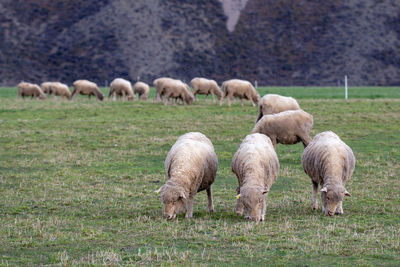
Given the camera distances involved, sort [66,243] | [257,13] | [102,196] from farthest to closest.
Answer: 1. [257,13]
2. [102,196]
3. [66,243]

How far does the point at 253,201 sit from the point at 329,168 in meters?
1.91

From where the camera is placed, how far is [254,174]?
1128 cm

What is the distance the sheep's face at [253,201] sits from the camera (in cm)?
1074

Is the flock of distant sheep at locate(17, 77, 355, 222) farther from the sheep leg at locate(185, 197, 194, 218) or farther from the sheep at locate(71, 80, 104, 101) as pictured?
the sheep at locate(71, 80, 104, 101)

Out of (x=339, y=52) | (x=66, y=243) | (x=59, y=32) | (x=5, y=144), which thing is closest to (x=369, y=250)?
(x=66, y=243)

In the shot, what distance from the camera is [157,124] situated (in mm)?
26828

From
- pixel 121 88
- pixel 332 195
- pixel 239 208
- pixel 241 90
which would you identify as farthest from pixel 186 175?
pixel 121 88

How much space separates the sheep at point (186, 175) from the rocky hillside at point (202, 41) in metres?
63.1

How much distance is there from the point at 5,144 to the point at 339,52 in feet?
203

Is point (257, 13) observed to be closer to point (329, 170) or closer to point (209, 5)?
point (209, 5)

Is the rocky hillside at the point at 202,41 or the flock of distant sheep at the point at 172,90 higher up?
the rocky hillside at the point at 202,41

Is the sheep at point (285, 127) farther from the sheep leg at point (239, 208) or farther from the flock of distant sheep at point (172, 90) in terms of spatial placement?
the flock of distant sheep at point (172, 90)

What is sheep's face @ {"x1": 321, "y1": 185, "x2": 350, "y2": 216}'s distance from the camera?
11.2 m

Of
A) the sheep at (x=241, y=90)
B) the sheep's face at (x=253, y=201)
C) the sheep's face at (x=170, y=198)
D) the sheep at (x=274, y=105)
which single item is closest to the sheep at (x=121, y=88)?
the sheep at (x=241, y=90)
